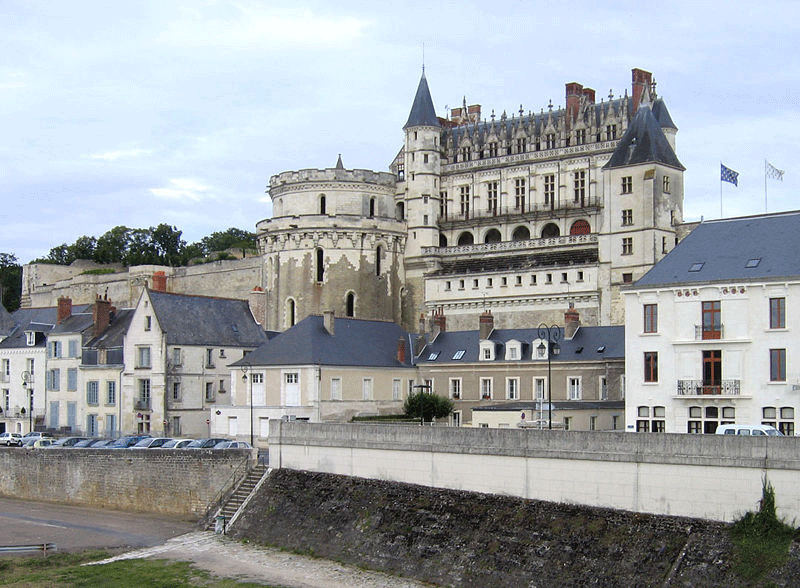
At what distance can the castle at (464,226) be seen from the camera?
68312 millimetres

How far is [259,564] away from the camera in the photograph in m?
32.9

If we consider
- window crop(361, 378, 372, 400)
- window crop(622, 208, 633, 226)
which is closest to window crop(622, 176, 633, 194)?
window crop(622, 208, 633, 226)

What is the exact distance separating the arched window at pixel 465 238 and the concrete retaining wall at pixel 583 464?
41417 mm

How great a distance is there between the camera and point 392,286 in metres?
76.5

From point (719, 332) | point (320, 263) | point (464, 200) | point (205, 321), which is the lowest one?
point (719, 332)

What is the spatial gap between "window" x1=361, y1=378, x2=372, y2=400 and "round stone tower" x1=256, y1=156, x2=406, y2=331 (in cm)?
2131

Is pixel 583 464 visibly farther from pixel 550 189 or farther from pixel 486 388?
pixel 550 189

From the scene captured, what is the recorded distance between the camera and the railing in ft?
124

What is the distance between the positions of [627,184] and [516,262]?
9849 mm

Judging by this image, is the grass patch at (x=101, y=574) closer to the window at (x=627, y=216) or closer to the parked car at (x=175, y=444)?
the parked car at (x=175, y=444)

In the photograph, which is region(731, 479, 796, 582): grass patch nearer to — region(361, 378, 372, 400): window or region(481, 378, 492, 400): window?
region(481, 378, 492, 400): window

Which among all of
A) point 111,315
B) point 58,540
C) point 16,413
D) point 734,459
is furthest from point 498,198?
point 734,459

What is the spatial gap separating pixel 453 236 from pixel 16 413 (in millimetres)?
30571

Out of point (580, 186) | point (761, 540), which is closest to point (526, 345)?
point (580, 186)
